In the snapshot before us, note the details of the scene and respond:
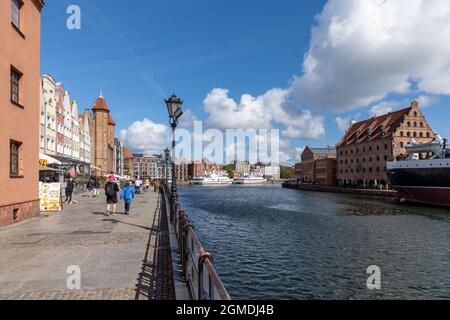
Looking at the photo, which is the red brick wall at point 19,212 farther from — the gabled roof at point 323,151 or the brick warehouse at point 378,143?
the gabled roof at point 323,151

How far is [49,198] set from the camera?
794 inches

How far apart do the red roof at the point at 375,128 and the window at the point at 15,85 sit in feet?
252

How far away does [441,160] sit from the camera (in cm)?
4312

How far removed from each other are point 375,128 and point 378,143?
717 centimetres

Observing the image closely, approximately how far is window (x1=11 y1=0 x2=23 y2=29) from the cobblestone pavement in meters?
9.84

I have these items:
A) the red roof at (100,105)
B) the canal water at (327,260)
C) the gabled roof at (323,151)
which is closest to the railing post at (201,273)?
the canal water at (327,260)

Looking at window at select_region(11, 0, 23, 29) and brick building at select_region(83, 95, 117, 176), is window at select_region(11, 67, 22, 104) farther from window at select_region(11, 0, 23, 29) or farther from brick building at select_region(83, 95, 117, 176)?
brick building at select_region(83, 95, 117, 176)

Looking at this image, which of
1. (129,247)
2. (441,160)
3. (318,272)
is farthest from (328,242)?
(441,160)

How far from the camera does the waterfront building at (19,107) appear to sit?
1459 cm

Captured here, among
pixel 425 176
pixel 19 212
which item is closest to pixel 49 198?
pixel 19 212

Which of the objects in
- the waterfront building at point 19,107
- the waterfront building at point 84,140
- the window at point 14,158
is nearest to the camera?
the waterfront building at point 19,107

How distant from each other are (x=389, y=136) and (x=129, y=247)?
257 feet

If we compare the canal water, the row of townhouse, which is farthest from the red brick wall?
the row of townhouse

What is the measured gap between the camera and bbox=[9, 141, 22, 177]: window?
15.6 metres
